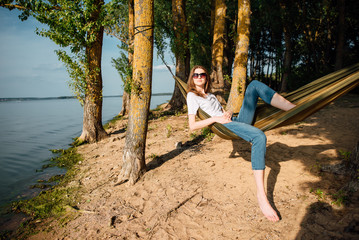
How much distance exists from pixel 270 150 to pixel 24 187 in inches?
174

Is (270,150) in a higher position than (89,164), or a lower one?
higher

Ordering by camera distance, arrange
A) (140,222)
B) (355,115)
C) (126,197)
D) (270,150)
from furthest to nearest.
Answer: (355,115), (270,150), (126,197), (140,222)

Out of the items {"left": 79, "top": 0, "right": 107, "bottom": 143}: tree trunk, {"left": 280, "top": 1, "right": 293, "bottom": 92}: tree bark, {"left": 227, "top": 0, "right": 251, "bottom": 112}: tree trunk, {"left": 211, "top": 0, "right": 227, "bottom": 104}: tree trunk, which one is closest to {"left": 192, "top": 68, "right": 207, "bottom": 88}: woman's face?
{"left": 227, "top": 0, "right": 251, "bottom": 112}: tree trunk

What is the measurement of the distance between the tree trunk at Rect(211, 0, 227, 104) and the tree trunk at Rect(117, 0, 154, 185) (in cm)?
447

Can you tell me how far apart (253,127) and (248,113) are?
0.40 meters

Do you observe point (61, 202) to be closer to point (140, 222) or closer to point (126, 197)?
point (126, 197)

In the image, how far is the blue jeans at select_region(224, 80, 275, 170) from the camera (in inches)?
76.0

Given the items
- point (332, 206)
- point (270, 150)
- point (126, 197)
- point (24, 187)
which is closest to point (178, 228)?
point (126, 197)

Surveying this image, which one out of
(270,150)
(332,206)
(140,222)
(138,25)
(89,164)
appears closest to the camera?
(332,206)

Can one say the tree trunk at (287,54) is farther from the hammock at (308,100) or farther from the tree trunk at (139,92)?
the tree trunk at (139,92)

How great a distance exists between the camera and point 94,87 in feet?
16.3

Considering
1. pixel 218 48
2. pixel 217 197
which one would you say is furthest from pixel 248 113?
pixel 218 48

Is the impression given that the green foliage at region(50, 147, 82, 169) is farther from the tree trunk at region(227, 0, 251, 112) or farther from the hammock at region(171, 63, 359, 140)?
the tree trunk at region(227, 0, 251, 112)

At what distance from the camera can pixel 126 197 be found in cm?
247
